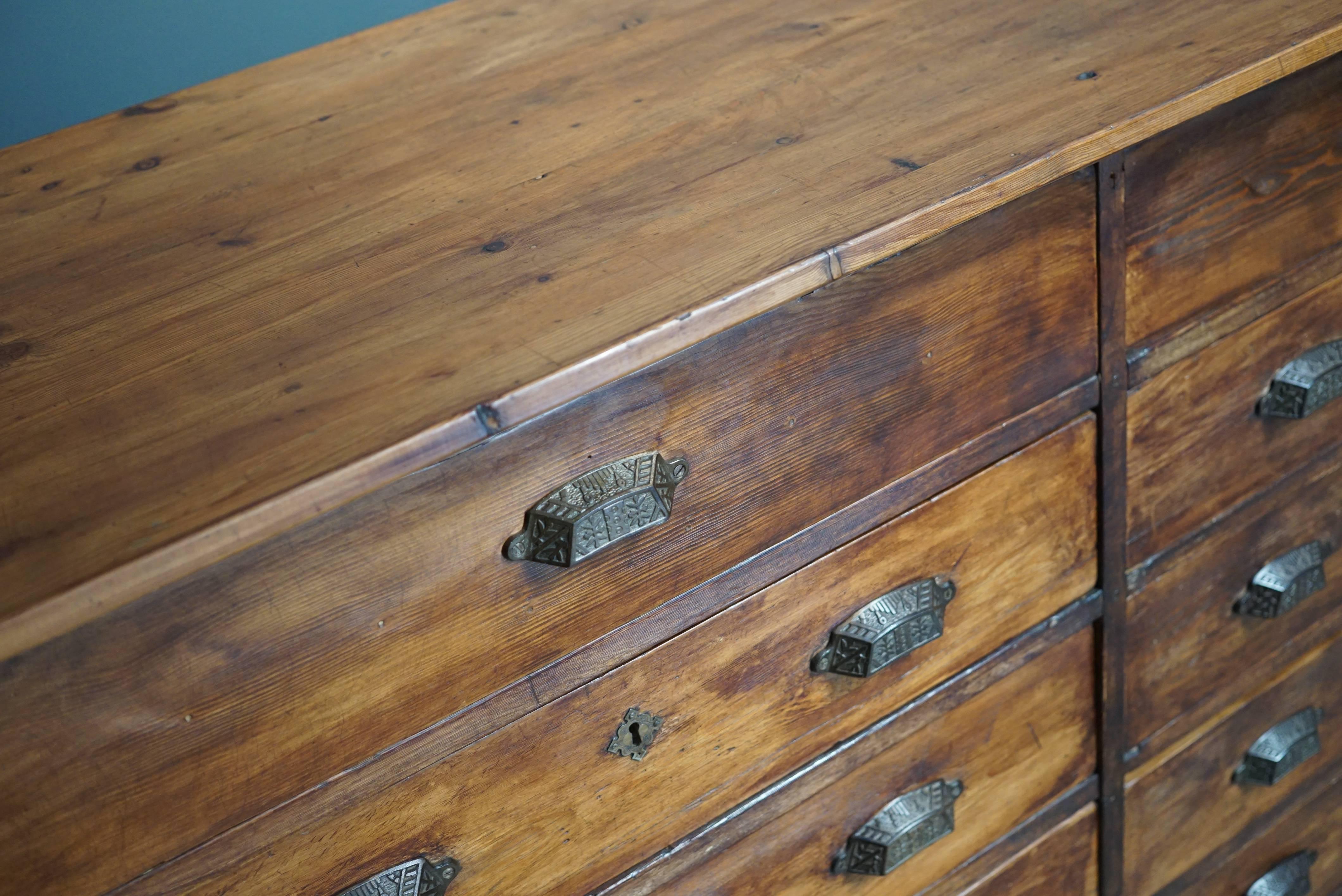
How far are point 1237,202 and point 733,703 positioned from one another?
52 cm

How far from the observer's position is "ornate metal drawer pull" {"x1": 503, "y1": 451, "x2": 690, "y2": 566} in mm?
684

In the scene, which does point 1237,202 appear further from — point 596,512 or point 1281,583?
point 596,512

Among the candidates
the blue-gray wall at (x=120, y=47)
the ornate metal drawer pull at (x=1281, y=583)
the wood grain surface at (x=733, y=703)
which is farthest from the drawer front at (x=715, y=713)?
the blue-gray wall at (x=120, y=47)

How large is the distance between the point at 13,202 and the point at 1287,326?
40.3 inches

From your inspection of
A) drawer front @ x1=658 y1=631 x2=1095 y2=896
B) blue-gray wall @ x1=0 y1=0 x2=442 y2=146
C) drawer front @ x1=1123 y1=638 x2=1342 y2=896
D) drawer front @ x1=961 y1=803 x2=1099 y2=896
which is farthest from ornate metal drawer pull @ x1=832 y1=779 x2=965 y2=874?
blue-gray wall @ x1=0 y1=0 x2=442 y2=146

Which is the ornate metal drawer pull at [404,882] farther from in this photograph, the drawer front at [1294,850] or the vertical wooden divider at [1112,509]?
the drawer front at [1294,850]

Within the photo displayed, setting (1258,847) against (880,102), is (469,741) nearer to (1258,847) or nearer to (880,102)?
(880,102)

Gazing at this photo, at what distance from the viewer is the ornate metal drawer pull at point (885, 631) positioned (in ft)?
2.78

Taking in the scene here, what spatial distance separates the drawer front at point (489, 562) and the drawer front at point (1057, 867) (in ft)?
1.42

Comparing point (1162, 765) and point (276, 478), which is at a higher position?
point (276, 478)

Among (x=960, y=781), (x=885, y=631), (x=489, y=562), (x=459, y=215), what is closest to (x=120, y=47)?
(x=459, y=215)

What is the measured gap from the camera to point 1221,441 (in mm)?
993

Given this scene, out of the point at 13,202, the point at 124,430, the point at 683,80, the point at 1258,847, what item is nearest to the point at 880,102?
the point at 683,80

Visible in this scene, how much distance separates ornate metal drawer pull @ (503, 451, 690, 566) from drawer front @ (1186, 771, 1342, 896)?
81 centimetres
